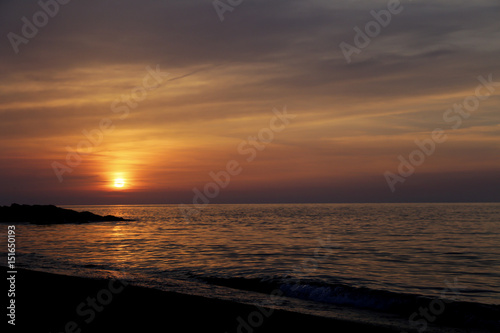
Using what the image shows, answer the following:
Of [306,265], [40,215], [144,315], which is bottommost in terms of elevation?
[306,265]

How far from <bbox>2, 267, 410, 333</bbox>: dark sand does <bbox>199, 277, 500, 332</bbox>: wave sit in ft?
13.1

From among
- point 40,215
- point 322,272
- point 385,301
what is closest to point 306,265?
point 322,272

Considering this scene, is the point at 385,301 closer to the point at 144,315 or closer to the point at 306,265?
the point at 144,315

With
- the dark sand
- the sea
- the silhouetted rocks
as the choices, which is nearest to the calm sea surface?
the sea

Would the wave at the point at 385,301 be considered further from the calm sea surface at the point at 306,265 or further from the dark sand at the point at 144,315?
the dark sand at the point at 144,315

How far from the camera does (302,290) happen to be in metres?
17.1

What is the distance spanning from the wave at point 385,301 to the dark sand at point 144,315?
13.1 feet

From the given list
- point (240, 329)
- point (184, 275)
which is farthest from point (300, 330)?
point (184, 275)

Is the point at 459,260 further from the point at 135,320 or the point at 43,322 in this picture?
the point at 43,322

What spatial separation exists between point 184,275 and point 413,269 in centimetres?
1256

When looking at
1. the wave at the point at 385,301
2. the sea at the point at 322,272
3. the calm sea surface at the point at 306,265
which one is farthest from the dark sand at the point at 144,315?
the wave at the point at 385,301

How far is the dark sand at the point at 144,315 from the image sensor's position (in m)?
10.3

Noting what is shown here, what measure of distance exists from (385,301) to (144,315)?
8.87 m

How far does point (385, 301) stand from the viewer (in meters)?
15.0
